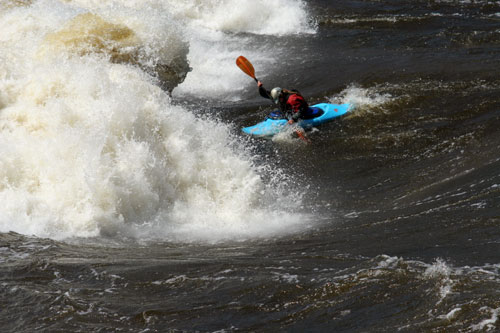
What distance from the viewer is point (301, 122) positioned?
968 centimetres

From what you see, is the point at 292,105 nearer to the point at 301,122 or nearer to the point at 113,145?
the point at 301,122

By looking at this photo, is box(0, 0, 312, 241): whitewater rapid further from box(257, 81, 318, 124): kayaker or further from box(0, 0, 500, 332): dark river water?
box(257, 81, 318, 124): kayaker

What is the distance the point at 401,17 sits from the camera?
47.3 feet

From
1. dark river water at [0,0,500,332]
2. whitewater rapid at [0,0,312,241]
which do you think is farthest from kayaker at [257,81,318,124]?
whitewater rapid at [0,0,312,241]

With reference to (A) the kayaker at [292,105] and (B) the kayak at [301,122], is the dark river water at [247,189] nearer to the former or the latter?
(B) the kayak at [301,122]

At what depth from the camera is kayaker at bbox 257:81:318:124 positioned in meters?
9.60

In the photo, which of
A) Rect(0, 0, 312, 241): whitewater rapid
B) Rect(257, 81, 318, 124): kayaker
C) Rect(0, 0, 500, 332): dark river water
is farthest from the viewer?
Rect(257, 81, 318, 124): kayaker

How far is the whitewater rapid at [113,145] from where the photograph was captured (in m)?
6.75

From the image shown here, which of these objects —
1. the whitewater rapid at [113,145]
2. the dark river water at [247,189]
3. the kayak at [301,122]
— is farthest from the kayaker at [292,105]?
the whitewater rapid at [113,145]

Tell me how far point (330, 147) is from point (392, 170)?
1296mm

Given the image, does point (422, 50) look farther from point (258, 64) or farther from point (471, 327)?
point (471, 327)

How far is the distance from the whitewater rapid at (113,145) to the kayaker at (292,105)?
0.90 metres

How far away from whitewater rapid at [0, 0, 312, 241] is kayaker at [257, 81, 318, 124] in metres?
0.90

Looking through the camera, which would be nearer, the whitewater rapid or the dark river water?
the dark river water
